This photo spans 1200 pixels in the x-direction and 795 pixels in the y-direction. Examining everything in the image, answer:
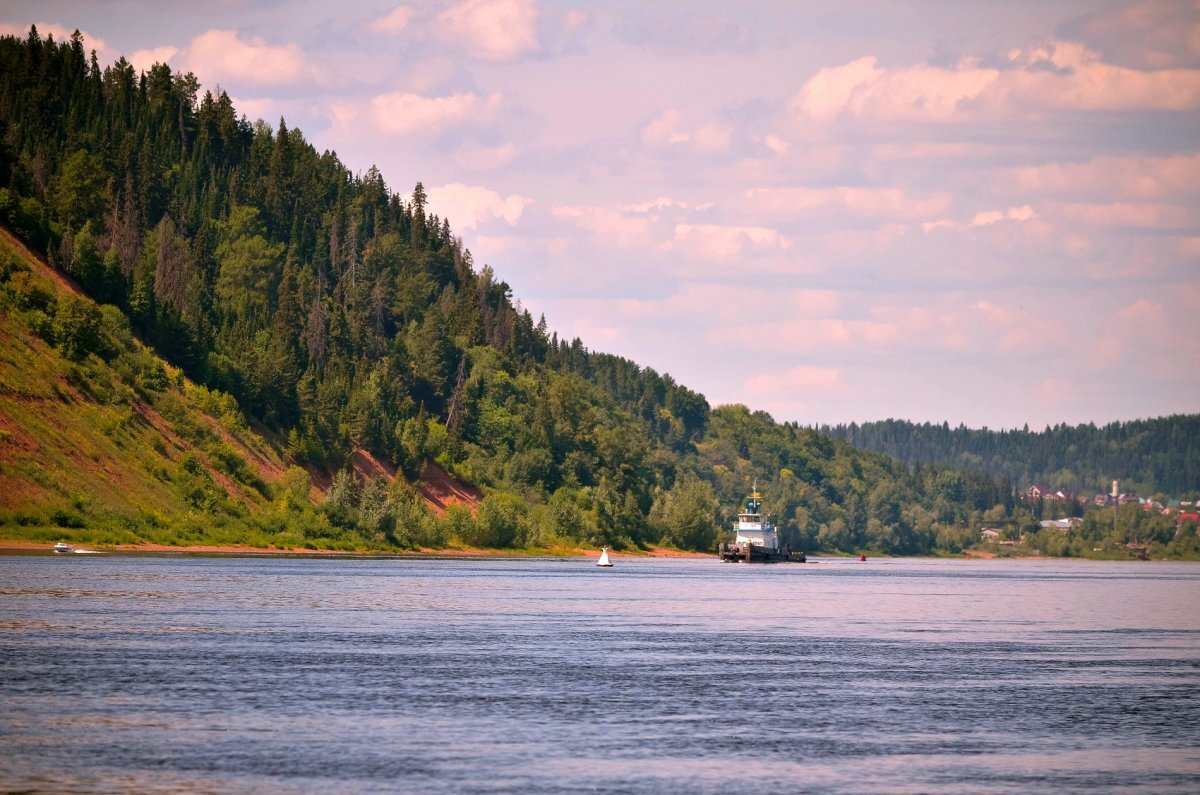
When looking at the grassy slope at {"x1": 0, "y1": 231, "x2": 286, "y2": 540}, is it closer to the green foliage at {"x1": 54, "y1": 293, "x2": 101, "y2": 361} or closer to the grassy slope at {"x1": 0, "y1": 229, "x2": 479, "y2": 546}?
the grassy slope at {"x1": 0, "y1": 229, "x2": 479, "y2": 546}

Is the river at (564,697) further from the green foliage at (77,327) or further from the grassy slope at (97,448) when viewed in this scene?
the green foliage at (77,327)

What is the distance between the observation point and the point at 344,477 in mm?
196875

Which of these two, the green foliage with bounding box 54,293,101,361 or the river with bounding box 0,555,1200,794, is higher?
the green foliage with bounding box 54,293,101,361

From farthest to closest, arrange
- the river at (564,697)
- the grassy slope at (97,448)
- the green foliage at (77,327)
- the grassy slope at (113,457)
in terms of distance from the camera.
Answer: the green foliage at (77,327) → the grassy slope at (113,457) → the grassy slope at (97,448) → the river at (564,697)

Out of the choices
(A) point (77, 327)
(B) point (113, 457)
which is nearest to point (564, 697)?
(B) point (113, 457)

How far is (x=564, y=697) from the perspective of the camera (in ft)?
183

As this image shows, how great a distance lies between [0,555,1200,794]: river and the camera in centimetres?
4150

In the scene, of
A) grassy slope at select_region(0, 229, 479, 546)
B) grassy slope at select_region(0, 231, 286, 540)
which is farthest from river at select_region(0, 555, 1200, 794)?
grassy slope at select_region(0, 229, 479, 546)

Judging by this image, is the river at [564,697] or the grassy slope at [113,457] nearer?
the river at [564,697]

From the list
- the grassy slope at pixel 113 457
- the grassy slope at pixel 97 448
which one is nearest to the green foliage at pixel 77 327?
the grassy slope at pixel 97 448

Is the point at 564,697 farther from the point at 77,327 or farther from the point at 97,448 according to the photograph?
the point at 77,327

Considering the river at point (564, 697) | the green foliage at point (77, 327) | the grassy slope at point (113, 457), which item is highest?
the green foliage at point (77, 327)

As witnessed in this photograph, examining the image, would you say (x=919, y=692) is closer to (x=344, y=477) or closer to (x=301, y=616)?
(x=301, y=616)

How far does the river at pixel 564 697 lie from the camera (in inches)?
1634
